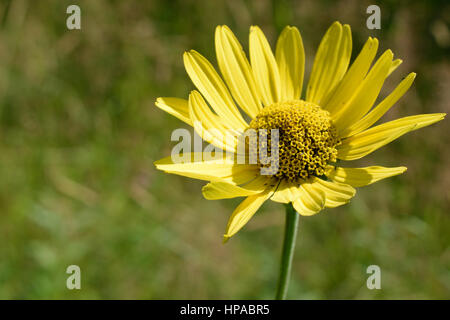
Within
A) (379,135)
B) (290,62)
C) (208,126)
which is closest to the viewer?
(379,135)

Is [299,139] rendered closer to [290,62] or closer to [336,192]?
[336,192]

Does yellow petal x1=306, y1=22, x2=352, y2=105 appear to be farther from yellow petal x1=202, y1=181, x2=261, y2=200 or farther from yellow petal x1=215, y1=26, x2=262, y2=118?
yellow petal x1=202, y1=181, x2=261, y2=200

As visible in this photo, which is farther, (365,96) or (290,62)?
(290,62)

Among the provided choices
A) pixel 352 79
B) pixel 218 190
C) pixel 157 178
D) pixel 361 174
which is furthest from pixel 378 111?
pixel 157 178

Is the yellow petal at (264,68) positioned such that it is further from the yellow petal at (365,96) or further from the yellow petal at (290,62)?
the yellow petal at (365,96)

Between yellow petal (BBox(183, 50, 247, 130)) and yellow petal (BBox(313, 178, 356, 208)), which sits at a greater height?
yellow petal (BBox(183, 50, 247, 130))

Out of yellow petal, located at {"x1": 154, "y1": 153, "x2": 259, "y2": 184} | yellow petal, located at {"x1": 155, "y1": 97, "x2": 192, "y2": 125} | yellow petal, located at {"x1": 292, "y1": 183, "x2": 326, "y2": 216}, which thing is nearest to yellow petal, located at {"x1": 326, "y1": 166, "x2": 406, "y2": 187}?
yellow petal, located at {"x1": 292, "y1": 183, "x2": 326, "y2": 216}

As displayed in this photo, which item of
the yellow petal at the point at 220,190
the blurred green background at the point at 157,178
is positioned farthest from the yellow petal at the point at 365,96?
the blurred green background at the point at 157,178
